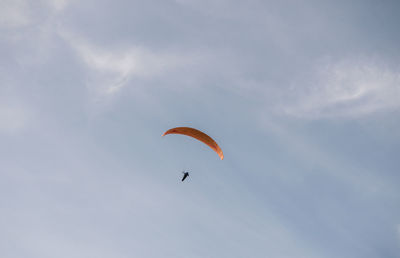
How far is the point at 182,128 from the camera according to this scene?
1225 inches

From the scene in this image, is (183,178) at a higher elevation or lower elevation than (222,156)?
lower

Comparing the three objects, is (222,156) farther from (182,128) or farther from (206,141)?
(182,128)

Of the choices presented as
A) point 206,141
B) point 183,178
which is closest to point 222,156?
point 206,141

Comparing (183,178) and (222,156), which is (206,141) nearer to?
(222,156)

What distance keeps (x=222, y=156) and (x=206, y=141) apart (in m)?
2.92

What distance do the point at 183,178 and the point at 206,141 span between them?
5776 millimetres

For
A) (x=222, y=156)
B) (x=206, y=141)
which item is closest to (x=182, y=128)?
(x=206, y=141)

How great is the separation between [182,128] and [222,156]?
6489mm

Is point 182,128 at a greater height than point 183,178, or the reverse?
point 182,128

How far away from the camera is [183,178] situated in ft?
103

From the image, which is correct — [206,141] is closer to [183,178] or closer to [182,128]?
[182,128]

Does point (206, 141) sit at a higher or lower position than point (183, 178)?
higher

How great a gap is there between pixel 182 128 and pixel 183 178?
6.63 m

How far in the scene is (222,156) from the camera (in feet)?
104
